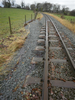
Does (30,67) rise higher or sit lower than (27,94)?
higher

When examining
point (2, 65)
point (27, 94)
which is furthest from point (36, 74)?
point (2, 65)

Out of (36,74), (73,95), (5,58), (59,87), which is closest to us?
(73,95)

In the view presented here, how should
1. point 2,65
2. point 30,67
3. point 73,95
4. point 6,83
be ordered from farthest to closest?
point 2,65 → point 30,67 → point 6,83 → point 73,95

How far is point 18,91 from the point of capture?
185cm

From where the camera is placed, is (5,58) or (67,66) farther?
(5,58)

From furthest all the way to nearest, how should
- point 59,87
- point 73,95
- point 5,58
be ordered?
point 5,58 → point 59,87 → point 73,95

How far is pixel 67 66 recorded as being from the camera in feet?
8.63

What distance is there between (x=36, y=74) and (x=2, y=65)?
4.28 ft

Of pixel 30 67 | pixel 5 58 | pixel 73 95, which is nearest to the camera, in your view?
pixel 73 95

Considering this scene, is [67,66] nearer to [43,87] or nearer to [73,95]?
[73,95]

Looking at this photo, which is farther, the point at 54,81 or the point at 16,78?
the point at 16,78

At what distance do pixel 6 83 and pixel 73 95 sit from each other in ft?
5.38

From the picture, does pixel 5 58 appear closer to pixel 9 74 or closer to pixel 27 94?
pixel 9 74

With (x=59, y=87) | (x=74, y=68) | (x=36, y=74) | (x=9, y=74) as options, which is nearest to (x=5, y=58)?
(x=9, y=74)
